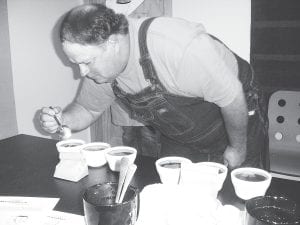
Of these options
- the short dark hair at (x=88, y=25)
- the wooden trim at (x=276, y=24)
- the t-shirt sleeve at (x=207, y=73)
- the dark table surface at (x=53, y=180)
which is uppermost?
the wooden trim at (x=276, y=24)

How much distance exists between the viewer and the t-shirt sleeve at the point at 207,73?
1455 mm

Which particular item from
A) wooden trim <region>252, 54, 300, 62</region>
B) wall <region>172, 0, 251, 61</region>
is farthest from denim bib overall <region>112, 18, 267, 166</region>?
wall <region>172, 0, 251, 61</region>

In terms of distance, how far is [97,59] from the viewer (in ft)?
4.93

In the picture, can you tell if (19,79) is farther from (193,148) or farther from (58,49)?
(193,148)

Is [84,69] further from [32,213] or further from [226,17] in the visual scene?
[226,17]

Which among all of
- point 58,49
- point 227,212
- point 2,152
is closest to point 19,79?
point 58,49

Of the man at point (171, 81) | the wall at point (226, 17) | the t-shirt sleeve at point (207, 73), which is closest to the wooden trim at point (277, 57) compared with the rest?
the wall at point (226, 17)

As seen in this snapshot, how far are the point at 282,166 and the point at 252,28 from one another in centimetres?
152

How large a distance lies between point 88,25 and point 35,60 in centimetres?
189

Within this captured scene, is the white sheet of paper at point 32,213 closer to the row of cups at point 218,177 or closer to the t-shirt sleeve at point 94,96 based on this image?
the row of cups at point 218,177

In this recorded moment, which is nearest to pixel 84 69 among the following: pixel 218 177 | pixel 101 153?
pixel 101 153

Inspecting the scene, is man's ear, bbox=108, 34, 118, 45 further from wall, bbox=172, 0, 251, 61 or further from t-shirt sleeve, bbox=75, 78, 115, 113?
wall, bbox=172, 0, 251, 61

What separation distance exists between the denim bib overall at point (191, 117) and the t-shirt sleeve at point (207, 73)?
0.14 m

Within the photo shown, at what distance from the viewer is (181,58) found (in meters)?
1.47
